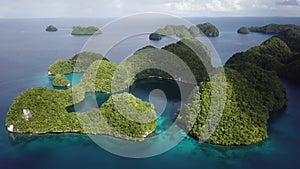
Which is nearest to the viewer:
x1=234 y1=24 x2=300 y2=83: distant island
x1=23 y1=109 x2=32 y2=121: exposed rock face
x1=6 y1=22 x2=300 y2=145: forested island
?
x1=6 y1=22 x2=300 y2=145: forested island

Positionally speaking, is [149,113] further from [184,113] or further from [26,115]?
[26,115]

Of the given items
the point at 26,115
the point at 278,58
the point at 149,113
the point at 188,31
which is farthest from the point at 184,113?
the point at 188,31

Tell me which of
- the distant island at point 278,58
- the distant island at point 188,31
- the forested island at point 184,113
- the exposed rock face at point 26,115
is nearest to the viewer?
the forested island at point 184,113

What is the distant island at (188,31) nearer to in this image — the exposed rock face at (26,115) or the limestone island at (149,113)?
the limestone island at (149,113)

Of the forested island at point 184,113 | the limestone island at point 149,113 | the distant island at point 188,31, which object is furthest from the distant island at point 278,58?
the distant island at point 188,31

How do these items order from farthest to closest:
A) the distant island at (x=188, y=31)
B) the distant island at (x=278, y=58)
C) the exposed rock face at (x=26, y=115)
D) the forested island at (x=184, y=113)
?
the distant island at (x=188, y=31) < the distant island at (x=278, y=58) < the exposed rock face at (x=26, y=115) < the forested island at (x=184, y=113)

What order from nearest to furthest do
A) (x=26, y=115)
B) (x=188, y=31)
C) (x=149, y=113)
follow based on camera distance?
(x=26, y=115) < (x=149, y=113) < (x=188, y=31)

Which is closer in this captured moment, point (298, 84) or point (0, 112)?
point (0, 112)

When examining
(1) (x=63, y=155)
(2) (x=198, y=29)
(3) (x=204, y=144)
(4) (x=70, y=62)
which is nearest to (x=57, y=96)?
(1) (x=63, y=155)

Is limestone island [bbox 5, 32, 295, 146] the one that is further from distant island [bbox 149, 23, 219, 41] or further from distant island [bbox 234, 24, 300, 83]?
distant island [bbox 149, 23, 219, 41]

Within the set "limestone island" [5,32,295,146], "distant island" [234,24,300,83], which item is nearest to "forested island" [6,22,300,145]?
"limestone island" [5,32,295,146]

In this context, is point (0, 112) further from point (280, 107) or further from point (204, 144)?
point (280, 107)
